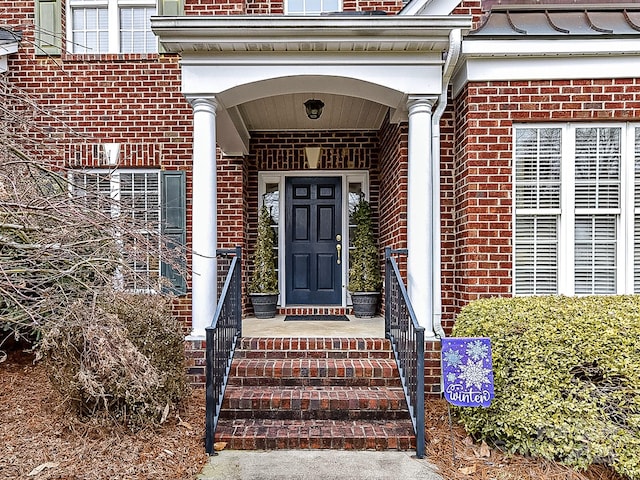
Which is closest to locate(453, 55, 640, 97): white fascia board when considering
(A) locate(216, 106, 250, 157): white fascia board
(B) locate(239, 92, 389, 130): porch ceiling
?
(B) locate(239, 92, 389, 130): porch ceiling

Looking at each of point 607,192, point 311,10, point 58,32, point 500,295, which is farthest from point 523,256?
point 58,32

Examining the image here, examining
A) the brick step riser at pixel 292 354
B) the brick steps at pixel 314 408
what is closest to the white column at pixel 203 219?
the brick step riser at pixel 292 354

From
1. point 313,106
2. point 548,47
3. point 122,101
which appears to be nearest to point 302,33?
point 313,106

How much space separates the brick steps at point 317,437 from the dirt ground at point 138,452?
209mm

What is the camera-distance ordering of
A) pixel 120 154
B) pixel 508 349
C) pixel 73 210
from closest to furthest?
pixel 73 210 → pixel 508 349 → pixel 120 154

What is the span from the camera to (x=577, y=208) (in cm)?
455

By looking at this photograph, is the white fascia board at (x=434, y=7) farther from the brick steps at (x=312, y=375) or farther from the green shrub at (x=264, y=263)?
the brick steps at (x=312, y=375)

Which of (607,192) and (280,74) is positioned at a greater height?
(280,74)

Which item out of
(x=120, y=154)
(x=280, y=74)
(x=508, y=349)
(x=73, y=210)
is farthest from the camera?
(x=120, y=154)

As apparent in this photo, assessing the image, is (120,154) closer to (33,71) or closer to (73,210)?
(33,71)

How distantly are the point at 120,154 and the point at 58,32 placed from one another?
179 centimetres

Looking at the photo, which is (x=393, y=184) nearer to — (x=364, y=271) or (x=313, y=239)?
(x=364, y=271)

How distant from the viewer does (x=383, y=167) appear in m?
6.36

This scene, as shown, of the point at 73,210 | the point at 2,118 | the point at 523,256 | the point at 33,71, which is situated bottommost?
the point at 523,256
